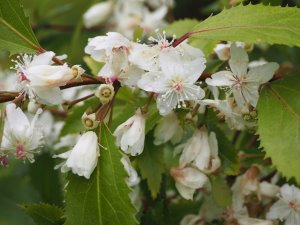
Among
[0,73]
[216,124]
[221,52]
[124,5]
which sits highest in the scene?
[221,52]

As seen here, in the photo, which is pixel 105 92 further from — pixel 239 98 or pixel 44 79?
pixel 239 98

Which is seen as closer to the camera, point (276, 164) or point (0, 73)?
point (276, 164)

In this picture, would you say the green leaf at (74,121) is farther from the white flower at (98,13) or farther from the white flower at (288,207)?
the white flower at (98,13)

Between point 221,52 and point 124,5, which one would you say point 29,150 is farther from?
point 124,5

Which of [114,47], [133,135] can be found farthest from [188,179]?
[114,47]

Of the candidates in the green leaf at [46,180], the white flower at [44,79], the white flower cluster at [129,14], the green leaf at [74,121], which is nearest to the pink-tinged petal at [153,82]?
the white flower at [44,79]

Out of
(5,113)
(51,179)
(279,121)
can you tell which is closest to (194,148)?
(279,121)
